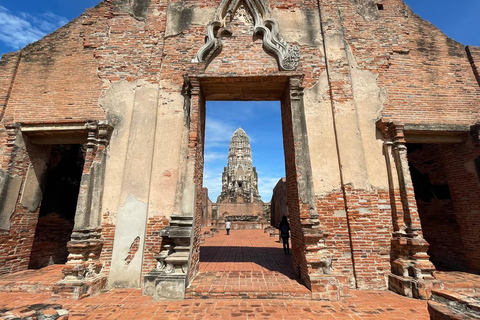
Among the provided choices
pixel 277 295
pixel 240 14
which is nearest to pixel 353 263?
pixel 277 295

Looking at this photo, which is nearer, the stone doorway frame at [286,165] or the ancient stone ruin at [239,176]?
the stone doorway frame at [286,165]

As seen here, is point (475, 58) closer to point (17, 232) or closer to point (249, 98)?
point (249, 98)

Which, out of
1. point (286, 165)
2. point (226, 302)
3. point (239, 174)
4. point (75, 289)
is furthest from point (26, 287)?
point (239, 174)

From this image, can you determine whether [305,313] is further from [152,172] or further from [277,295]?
[152,172]

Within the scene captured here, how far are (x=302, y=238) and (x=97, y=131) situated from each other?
5867mm

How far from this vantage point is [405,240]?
17.4 feet

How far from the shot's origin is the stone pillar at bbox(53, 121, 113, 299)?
4.91m

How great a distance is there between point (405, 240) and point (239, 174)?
3894 centimetres

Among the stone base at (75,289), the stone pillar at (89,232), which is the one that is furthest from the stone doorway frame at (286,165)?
the stone pillar at (89,232)

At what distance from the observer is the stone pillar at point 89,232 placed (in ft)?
16.1

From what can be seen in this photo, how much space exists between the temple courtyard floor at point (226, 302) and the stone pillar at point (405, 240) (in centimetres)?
32

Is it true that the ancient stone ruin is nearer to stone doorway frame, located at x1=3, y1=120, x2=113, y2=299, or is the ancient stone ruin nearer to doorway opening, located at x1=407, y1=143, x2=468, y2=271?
doorway opening, located at x1=407, y1=143, x2=468, y2=271

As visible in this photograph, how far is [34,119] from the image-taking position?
669 centimetres

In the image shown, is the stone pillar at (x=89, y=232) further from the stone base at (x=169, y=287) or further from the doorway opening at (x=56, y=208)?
the doorway opening at (x=56, y=208)
